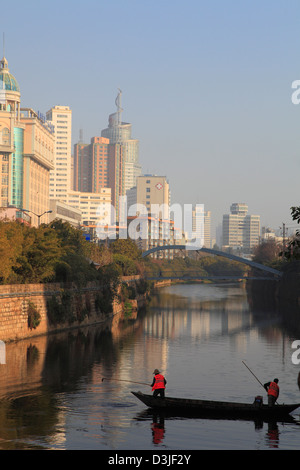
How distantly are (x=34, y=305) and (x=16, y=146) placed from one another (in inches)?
4901

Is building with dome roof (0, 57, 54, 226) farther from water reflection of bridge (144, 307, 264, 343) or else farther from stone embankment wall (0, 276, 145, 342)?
stone embankment wall (0, 276, 145, 342)

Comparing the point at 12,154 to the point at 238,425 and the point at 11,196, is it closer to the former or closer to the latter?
the point at 11,196

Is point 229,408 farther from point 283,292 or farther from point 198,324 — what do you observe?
point 283,292

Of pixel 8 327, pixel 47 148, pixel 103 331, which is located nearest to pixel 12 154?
pixel 47 148

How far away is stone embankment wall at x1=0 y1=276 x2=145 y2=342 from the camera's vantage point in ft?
177

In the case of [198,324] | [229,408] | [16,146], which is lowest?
[198,324]

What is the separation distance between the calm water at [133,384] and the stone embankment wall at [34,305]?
1378 mm

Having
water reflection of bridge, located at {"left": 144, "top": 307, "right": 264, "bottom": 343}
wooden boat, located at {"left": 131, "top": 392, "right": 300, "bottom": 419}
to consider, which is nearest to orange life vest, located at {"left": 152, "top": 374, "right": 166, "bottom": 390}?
wooden boat, located at {"left": 131, "top": 392, "right": 300, "bottom": 419}

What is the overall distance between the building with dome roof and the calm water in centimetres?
10199

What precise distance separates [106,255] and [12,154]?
280 feet

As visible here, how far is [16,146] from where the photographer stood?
177500mm

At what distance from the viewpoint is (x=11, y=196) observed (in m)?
178

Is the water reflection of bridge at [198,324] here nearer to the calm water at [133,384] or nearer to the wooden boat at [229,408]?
the calm water at [133,384]

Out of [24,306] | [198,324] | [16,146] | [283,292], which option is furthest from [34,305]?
[16,146]
